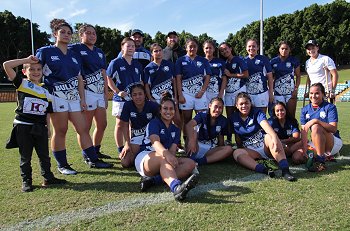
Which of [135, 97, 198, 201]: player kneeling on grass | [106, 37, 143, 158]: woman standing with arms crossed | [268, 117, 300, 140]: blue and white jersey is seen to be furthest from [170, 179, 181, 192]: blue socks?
[268, 117, 300, 140]: blue and white jersey

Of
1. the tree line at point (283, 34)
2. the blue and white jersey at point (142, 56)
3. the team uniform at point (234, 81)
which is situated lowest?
the team uniform at point (234, 81)

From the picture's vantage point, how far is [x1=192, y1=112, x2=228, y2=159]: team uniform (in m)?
5.14

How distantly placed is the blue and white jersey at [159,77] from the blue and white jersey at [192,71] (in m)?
0.19

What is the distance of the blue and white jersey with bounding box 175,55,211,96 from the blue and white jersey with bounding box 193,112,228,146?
2.83 feet

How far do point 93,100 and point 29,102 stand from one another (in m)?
1.37

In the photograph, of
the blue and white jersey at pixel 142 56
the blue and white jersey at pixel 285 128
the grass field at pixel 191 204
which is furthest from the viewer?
the blue and white jersey at pixel 142 56

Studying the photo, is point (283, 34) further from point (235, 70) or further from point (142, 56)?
point (142, 56)

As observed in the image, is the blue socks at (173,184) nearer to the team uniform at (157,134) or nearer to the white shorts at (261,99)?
the team uniform at (157,134)

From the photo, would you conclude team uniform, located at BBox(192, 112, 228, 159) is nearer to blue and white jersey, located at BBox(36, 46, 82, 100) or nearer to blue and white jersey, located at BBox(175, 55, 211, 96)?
blue and white jersey, located at BBox(175, 55, 211, 96)

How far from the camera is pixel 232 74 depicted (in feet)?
20.4

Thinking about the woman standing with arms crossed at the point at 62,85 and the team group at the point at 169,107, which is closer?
the team group at the point at 169,107

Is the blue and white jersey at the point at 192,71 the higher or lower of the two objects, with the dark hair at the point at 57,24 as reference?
lower

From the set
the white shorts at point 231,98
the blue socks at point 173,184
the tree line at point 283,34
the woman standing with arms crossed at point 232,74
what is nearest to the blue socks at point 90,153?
the blue socks at point 173,184

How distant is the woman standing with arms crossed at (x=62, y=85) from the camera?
14.4 ft
